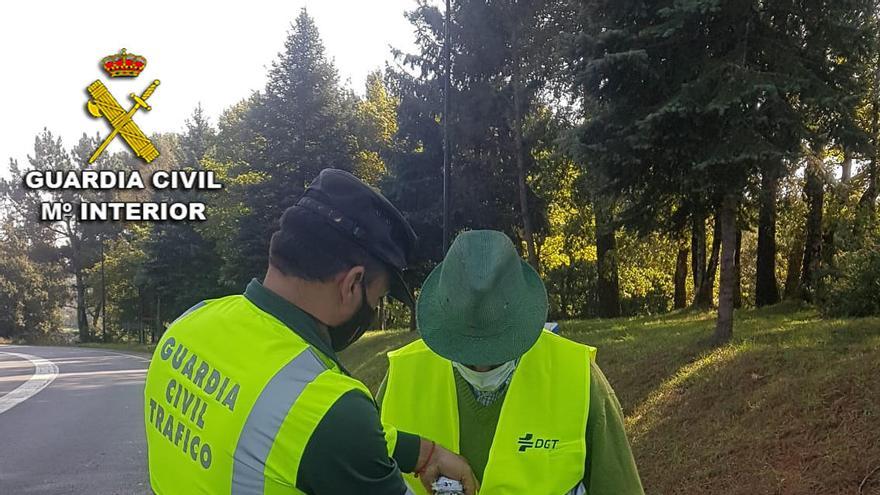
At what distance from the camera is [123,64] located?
69.1 ft

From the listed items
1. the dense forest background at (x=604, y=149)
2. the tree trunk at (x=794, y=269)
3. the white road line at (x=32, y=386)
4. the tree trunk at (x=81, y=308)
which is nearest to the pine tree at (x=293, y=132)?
the dense forest background at (x=604, y=149)

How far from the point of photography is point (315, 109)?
27.6 meters

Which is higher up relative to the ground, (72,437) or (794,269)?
(794,269)

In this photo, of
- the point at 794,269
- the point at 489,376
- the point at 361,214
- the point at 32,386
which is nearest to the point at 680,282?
the point at 794,269

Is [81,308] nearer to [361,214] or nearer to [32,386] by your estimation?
[32,386]

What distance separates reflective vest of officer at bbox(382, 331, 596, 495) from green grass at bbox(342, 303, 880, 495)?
184 inches

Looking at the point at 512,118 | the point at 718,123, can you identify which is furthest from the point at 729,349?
the point at 512,118

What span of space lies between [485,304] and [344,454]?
27.0 inches

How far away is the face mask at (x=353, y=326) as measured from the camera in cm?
174

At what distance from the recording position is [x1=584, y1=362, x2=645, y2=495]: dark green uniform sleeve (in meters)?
1.91

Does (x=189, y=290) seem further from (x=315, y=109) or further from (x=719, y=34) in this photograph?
(x=719, y=34)

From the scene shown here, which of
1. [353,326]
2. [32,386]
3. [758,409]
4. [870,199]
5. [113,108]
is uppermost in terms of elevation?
[113,108]

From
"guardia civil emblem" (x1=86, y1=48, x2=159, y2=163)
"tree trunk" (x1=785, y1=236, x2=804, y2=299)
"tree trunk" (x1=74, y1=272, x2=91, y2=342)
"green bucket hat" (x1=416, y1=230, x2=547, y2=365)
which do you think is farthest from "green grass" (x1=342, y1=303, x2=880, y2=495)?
"tree trunk" (x1=74, y1=272, x2=91, y2=342)

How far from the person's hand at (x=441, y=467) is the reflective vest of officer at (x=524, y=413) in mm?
52
